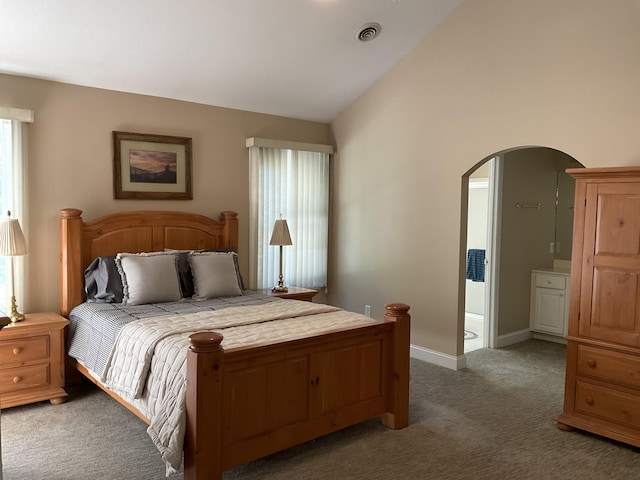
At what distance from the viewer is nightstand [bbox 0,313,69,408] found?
3471 mm

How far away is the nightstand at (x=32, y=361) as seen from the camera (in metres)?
3.47

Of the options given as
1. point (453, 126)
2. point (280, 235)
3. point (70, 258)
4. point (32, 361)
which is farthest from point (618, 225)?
point (32, 361)

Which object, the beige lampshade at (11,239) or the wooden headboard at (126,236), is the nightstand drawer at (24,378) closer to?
the wooden headboard at (126,236)

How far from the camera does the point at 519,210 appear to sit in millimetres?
5395

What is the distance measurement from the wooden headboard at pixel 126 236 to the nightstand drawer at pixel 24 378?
1.62 feet

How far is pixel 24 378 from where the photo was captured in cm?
354

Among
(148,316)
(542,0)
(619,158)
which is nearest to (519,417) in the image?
(619,158)

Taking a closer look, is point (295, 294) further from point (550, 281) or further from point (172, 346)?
point (550, 281)

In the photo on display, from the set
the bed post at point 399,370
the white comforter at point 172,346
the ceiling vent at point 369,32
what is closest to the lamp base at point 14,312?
the white comforter at point 172,346

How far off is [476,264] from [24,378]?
4986 mm

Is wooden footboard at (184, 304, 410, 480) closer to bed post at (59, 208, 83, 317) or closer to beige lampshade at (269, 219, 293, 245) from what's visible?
beige lampshade at (269, 219, 293, 245)

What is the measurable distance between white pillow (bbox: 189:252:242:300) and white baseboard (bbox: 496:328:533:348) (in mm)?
2802

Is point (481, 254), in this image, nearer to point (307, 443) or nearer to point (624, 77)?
point (624, 77)

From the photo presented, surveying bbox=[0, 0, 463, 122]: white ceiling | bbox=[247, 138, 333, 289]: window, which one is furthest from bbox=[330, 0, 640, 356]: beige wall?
bbox=[0, 0, 463, 122]: white ceiling
